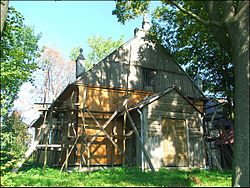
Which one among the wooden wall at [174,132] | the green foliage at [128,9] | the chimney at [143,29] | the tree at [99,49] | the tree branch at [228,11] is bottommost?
the wooden wall at [174,132]

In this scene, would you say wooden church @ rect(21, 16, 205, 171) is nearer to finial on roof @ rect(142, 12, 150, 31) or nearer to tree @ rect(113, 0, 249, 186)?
finial on roof @ rect(142, 12, 150, 31)

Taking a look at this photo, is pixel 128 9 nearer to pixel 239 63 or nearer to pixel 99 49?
pixel 239 63

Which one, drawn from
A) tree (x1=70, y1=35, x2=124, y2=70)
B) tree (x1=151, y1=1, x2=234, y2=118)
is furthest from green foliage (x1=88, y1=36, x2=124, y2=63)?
tree (x1=151, y1=1, x2=234, y2=118)

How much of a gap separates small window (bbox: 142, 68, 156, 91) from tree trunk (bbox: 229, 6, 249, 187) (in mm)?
10969

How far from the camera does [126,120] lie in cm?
1809

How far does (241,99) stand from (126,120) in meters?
10.6

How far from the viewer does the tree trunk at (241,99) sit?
7531 millimetres

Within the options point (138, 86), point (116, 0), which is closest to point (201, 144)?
point (138, 86)

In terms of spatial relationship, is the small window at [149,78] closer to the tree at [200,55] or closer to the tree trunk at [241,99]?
the tree at [200,55]

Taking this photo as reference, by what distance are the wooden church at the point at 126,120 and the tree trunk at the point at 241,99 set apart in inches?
274

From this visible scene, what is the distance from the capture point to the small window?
64.8ft

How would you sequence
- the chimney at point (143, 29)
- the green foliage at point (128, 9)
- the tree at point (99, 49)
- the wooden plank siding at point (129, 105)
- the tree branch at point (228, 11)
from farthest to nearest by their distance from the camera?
the tree at point (99, 49), the chimney at point (143, 29), the wooden plank siding at point (129, 105), the green foliage at point (128, 9), the tree branch at point (228, 11)

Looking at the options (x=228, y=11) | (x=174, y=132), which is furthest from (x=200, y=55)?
(x=228, y=11)

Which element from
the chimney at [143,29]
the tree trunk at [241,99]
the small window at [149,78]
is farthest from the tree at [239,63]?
the chimney at [143,29]
